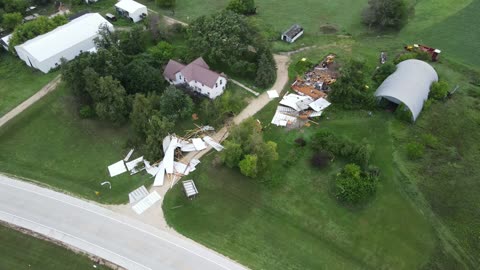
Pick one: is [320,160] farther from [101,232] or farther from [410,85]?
[101,232]

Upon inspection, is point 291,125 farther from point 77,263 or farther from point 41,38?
point 41,38

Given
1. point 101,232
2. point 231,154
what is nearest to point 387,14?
point 231,154

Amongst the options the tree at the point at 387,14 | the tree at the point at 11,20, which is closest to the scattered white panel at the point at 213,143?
the tree at the point at 387,14

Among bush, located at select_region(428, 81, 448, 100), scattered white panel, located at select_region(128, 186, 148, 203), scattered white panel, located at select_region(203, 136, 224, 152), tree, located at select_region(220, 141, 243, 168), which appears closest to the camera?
scattered white panel, located at select_region(128, 186, 148, 203)

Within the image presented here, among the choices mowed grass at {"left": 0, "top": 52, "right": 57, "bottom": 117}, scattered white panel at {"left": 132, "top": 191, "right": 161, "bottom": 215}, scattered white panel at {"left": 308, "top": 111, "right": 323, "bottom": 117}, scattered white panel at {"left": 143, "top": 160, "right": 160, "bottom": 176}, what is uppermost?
mowed grass at {"left": 0, "top": 52, "right": 57, "bottom": 117}

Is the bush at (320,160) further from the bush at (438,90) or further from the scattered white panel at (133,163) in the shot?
the scattered white panel at (133,163)

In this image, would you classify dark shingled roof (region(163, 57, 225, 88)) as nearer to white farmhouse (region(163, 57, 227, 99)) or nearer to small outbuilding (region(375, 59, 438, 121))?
white farmhouse (region(163, 57, 227, 99))

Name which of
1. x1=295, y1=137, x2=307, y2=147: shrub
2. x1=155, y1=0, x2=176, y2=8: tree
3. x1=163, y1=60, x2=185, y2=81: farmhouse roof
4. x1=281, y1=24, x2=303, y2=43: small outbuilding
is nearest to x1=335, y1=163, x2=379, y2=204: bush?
x1=295, y1=137, x2=307, y2=147: shrub

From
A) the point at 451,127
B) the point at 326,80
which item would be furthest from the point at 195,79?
the point at 451,127
